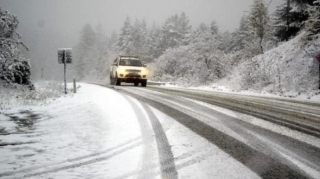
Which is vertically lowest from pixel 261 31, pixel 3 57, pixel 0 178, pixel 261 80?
Result: pixel 0 178

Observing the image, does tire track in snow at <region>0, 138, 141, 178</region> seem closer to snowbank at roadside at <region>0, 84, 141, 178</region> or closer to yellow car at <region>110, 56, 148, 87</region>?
snowbank at roadside at <region>0, 84, 141, 178</region>

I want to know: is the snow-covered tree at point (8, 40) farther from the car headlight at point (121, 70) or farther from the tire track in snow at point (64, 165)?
the tire track in snow at point (64, 165)

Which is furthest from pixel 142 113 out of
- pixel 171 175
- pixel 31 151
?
pixel 171 175

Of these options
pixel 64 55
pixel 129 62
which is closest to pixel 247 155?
pixel 64 55

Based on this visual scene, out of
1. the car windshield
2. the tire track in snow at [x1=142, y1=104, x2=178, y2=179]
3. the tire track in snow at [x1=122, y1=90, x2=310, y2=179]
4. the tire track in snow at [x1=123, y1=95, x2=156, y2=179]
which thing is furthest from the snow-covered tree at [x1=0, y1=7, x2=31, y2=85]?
the tire track in snow at [x1=122, y1=90, x2=310, y2=179]

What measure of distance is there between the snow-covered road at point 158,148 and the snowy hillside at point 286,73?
31.1 ft

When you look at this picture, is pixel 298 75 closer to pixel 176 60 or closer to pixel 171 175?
pixel 171 175

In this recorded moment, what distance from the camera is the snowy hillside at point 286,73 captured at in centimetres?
1579

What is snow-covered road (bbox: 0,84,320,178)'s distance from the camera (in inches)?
150

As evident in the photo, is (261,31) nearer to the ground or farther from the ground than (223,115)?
farther from the ground

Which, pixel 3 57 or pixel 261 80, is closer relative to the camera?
pixel 3 57

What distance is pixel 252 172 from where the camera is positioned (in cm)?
372

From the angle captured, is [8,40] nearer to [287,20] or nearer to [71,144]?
[71,144]

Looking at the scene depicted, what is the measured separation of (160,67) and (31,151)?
35.7 m
